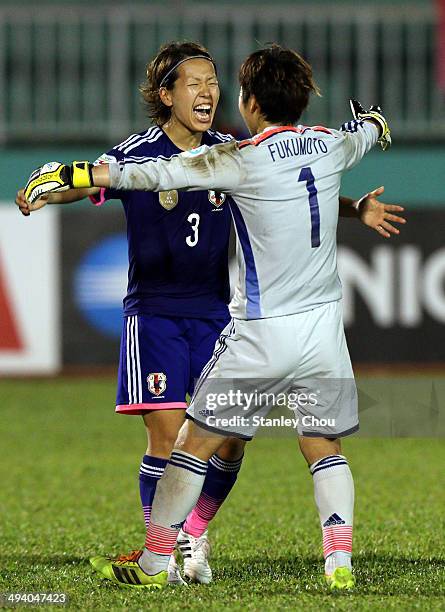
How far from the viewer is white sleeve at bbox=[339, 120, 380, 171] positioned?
4113mm

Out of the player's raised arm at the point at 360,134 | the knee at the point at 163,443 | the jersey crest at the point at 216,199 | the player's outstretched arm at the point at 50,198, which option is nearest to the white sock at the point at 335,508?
the knee at the point at 163,443

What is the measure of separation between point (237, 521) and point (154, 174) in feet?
8.00

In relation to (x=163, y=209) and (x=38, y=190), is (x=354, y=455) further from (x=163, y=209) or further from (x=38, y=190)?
(x=38, y=190)

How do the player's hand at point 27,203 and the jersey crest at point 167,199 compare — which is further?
the jersey crest at point 167,199

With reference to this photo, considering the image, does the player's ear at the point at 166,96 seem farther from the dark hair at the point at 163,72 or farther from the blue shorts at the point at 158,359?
the blue shorts at the point at 158,359

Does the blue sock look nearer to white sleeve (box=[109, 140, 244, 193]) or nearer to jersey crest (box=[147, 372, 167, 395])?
jersey crest (box=[147, 372, 167, 395])

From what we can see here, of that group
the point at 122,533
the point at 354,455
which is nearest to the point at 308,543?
the point at 122,533

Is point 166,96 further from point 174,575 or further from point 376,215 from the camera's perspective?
point 174,575

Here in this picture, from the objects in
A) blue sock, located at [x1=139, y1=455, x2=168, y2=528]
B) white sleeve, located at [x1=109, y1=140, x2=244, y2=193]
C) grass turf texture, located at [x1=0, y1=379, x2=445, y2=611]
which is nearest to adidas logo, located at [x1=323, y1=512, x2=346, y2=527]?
grass turf texture, located at [x1=0, y1=379, x2=445, y2=611]

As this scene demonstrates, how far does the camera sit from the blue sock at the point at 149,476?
4596mm

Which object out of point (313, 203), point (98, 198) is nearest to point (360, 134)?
point (313, 203)

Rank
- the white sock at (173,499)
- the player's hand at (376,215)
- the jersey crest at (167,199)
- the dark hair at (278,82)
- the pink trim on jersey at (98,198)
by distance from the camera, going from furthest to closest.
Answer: the jersey crest at (167,199) < the pink trim on jersey at (98,198) < the player's hand at (376,215) < the white sock at (173,499) < the dark hair at (278,82)

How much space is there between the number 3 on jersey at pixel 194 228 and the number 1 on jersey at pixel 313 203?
2.44 ft

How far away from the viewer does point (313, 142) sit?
13.2 feet
